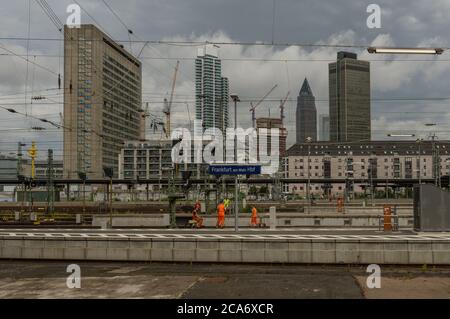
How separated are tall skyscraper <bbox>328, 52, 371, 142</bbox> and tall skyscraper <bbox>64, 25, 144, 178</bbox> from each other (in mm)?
33254

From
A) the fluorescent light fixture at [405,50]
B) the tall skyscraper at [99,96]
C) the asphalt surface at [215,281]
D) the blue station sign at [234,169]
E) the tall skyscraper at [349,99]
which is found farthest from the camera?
the tall skyscraper at [349,99]

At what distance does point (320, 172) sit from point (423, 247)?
5629 inches

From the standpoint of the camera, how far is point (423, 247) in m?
15.3

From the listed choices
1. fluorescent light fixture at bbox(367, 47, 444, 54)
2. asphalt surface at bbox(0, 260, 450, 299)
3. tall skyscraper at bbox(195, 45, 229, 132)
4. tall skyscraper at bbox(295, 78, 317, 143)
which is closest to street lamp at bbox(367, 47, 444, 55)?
fluorescent light fixture at bbox(367, 47, 444, 54)

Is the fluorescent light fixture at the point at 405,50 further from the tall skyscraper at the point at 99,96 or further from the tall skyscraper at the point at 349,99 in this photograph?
the tall skyscraper at the point at 349,99

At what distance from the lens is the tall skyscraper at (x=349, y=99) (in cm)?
7831

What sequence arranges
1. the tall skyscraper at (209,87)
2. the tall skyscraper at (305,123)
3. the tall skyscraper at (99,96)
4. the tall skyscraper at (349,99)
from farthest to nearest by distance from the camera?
the tall skyscraper at (305,123)
the tall skyscraper at (349,99)
the tall skyscraper at (99,96)
the tall skyscraper at (209,87)

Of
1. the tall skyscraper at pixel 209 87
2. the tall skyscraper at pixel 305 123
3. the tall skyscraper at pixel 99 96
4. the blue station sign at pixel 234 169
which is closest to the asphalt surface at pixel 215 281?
the blue station sign at pixel 234 169

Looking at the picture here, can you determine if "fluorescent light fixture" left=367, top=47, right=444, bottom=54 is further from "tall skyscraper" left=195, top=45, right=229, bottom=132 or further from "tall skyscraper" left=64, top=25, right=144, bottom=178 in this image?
"tall skyscraper" left=195, top=45, right=229, bottom=132

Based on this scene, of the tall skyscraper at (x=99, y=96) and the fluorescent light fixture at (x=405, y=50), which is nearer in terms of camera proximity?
the fluorescent light fixture at (x=405, y=50)

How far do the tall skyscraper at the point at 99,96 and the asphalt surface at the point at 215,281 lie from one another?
42969 millimetres

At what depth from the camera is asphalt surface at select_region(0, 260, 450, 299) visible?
35.2ft
